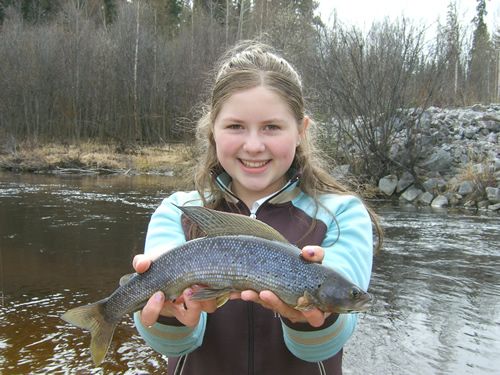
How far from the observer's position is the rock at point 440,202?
16.8 meters

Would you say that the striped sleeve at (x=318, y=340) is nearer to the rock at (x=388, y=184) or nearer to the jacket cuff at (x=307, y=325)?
the jacket cuff at (x=307, y=325)

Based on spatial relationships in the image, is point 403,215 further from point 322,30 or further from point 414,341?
point 322,30

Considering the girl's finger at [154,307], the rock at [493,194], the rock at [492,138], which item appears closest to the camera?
the girl's finger at [154,307]

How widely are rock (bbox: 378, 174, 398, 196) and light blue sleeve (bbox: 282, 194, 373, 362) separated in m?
16.9

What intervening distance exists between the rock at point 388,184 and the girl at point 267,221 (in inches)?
658

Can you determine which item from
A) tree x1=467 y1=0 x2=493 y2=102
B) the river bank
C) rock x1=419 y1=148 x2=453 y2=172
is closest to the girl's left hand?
the river bank

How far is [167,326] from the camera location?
230 centimetres

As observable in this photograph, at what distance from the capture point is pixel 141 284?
2.28 meters

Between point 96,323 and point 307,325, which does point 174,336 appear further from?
point 307,325

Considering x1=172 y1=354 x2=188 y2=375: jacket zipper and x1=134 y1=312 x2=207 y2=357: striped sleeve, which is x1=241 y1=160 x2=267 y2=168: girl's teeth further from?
x1=172 y1=354 x2=188 y2=375: jacket zipper

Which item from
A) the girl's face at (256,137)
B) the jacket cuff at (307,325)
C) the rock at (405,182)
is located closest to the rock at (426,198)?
the rock at (405,182)

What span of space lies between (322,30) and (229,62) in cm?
2017

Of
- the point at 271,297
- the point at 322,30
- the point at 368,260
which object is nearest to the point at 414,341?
the point at 368,260

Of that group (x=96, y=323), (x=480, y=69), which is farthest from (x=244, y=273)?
(x=480, y=69)
